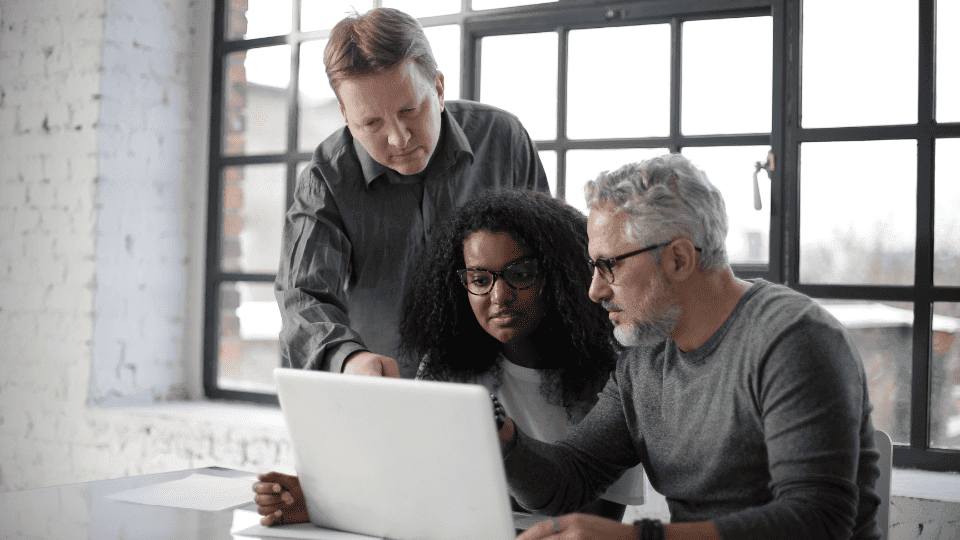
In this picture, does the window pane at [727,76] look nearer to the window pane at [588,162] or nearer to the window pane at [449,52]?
the window pane at [588,162]

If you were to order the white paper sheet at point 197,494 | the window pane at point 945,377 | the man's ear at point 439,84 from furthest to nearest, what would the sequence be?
the window pane at point 945,377 < the man's ear at point 439,84 < the white paper sheet at point 197,494

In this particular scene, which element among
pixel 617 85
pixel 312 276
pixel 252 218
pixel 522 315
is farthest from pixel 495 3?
pixel 522 315

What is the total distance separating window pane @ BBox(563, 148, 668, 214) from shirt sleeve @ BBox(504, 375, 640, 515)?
53.9 inches

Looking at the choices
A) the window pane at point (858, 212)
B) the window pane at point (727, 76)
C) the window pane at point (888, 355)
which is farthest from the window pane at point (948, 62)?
the window pane at point (888, 355)

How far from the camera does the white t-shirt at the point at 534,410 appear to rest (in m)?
1.71

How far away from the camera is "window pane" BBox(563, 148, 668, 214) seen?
283 cm

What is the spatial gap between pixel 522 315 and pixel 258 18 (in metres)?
2.41

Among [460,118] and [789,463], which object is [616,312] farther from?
[460,118]

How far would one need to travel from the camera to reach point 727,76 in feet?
8.76

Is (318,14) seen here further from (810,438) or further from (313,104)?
(810,438)

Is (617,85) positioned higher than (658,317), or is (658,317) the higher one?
(617,85)

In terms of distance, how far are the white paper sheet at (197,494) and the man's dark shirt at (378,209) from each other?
301 mm

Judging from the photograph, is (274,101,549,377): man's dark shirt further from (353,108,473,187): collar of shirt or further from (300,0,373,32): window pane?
(300,0,373,32): window pane

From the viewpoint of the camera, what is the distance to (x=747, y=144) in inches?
104
